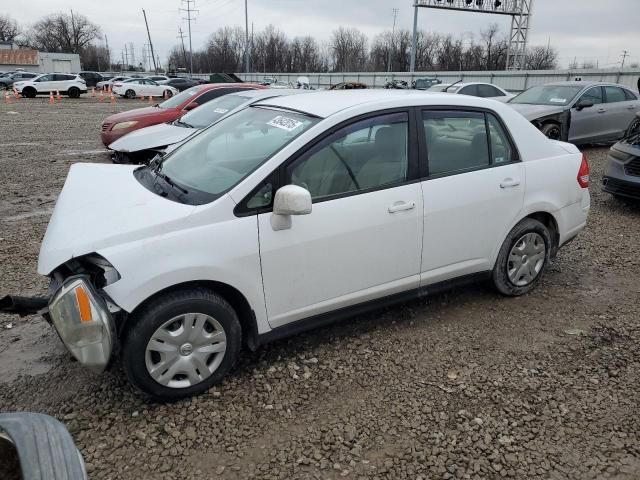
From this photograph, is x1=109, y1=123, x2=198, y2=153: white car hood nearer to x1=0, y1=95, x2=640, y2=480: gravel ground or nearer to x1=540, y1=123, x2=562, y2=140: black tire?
x1=0, y1=95, x2=640, y2=480: gravel ground

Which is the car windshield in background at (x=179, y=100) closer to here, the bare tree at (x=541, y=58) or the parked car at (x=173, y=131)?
the parked car at (x=173, y=131)

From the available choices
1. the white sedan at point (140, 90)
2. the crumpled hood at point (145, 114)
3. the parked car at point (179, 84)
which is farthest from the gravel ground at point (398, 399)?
the parked car at point (179, 84)

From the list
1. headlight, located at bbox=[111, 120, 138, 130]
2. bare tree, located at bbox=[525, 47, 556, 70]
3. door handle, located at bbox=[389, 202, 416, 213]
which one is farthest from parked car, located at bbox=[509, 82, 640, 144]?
bare tree, located at bbox=[525, 47, 556, 70]

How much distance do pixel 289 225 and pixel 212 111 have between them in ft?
20.7

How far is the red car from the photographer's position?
9594 millimetres

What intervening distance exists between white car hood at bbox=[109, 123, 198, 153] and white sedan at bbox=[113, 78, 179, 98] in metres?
26.2

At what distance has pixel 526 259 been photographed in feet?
13.8

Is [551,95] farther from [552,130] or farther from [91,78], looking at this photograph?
[91,78]

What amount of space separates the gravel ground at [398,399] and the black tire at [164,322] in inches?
4.4

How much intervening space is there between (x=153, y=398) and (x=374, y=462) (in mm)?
1290

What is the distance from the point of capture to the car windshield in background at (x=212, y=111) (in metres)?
8.41

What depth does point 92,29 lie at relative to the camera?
9431 cm

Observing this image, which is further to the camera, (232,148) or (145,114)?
(145,114)

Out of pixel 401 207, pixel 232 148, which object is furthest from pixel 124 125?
pixel 401 207
